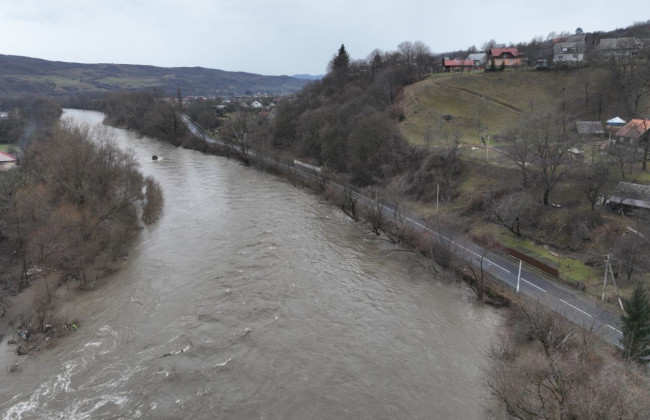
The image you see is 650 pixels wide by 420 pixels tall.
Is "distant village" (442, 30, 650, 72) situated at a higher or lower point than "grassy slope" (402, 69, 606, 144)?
higher

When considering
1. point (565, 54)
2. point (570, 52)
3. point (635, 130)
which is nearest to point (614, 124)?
point (635, 130)

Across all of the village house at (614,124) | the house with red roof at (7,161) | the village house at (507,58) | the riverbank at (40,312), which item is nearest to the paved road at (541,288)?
the riverbank at (40,312)

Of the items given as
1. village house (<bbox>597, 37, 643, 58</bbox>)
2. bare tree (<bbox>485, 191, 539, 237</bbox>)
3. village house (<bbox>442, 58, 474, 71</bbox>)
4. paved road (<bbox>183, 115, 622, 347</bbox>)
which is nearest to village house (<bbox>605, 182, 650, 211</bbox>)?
bare tree (<bbox>485, 191, 539, 237</bbox>)

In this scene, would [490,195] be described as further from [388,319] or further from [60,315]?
[60,315]

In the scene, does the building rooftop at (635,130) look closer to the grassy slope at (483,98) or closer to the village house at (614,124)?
the village house at (614,124)

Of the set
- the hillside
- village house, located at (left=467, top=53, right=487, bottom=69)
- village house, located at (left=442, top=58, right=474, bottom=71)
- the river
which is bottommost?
the river

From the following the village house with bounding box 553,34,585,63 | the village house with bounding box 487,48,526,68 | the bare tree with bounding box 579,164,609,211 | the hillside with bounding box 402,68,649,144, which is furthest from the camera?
the village house with bounding box 487,48,526,68

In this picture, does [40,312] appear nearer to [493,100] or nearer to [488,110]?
[488,110]

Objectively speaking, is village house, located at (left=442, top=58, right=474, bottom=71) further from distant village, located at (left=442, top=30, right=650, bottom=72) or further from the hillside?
the hillside
